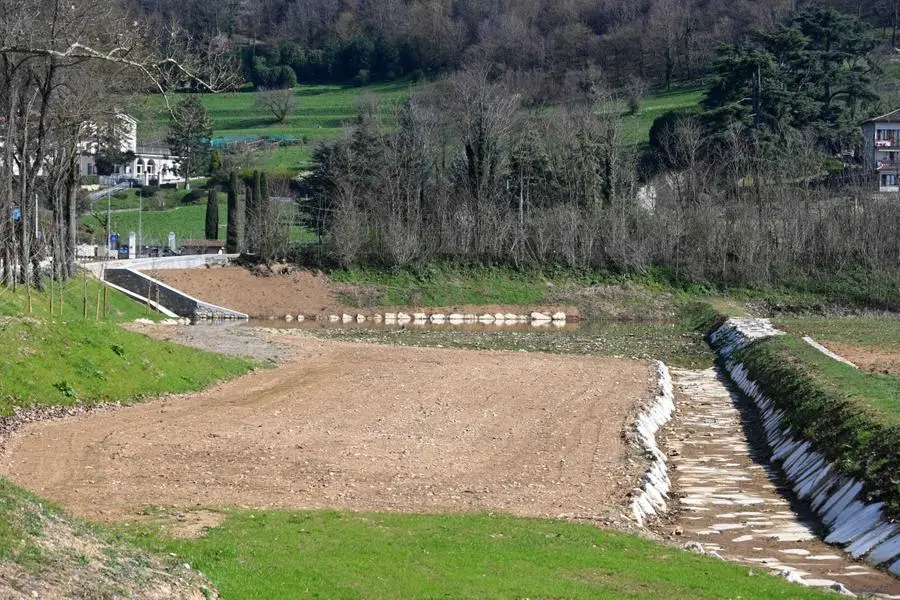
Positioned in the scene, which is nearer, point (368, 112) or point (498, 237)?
point (498, 237)

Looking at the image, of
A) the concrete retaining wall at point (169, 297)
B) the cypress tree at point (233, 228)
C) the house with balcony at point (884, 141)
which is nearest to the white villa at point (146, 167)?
the cypress tree at point (233, 228)

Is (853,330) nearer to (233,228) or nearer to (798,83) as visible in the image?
(233,228)

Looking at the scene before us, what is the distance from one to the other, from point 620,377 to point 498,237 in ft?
149

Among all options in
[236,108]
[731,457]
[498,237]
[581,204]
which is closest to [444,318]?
[498,237]

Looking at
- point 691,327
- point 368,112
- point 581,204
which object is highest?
point 368,112

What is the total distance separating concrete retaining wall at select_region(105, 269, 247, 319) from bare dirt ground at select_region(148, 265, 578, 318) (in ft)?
7.65

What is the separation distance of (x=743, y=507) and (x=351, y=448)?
7.52 m

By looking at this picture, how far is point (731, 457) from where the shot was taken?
26047 mm

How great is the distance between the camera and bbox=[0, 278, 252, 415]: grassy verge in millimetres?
26312

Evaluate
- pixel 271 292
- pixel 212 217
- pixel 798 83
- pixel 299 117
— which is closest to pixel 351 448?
pixel 271 292

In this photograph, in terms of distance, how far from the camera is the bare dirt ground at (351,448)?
18.3m

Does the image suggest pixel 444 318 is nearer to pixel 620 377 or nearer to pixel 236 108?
pixel 620 377

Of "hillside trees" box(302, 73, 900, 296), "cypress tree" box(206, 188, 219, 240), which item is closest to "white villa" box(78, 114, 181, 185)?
"cypress tree" box(206, 188, 219, 240)

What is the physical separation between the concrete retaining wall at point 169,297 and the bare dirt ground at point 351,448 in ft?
109
